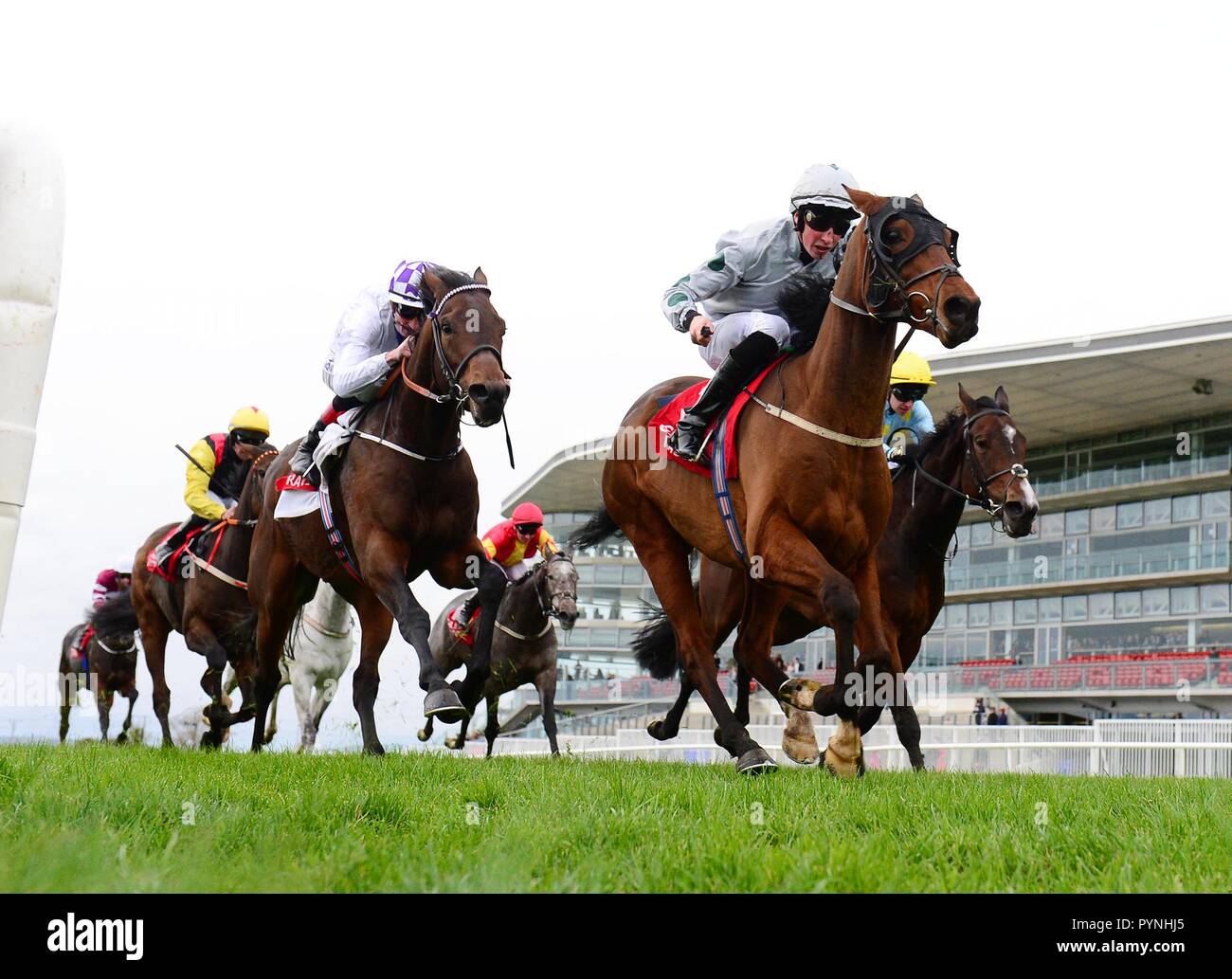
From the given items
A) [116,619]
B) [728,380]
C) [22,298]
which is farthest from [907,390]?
[116,619]

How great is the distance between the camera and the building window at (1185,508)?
41.6 meters

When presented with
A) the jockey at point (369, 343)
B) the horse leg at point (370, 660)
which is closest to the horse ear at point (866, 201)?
the jockey at point (369, 343)

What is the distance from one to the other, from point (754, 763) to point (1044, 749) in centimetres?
1230

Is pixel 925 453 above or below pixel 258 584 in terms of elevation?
above

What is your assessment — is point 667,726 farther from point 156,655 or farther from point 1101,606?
point 1101,606

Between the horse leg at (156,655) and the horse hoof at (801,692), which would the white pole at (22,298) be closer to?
the horse hoof at (801,692)

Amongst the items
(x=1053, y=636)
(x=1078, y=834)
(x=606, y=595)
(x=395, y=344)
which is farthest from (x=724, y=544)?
(x=606, y=595)

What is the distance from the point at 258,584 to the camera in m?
8.95

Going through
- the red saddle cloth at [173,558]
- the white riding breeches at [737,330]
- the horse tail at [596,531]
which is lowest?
the red saddle cloth at [173,558]

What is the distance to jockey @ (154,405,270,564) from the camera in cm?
1144

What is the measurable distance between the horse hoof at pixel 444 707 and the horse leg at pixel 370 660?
2222 millimetres
